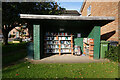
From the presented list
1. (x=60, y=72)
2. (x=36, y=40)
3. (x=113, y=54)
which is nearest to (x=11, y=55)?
(x=36, y=40)

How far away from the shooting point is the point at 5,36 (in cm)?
1224

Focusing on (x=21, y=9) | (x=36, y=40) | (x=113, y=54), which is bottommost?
(x=113, y=54)

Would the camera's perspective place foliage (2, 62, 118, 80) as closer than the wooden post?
Yes

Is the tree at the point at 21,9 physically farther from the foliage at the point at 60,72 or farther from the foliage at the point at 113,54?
the foliage at the point at 113,54

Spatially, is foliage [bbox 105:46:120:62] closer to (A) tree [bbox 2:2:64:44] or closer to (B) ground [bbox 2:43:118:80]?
(B) ground [bbox 2:43:118:80]

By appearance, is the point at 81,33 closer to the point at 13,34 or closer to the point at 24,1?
the point at 24,1

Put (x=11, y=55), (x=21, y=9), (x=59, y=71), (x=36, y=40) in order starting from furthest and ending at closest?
(x=21, y=9), (x=11, y=55), (x=36, y=40), (x=59, y=71)

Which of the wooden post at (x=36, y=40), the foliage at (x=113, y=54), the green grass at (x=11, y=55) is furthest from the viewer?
the wooden post at (x=36, y=40)

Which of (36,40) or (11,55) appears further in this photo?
(11,55)

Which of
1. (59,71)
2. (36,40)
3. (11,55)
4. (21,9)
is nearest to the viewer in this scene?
(59,71)

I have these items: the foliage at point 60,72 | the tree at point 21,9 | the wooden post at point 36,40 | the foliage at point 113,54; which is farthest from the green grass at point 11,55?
the foliage at point 113,54

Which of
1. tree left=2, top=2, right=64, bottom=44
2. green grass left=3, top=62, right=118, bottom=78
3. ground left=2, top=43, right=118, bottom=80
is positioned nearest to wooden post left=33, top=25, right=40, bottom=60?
ground left=2, top=43, right=118, bottom=80

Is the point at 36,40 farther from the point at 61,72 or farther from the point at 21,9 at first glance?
the point at 21,9

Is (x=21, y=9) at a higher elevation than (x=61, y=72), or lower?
higher
